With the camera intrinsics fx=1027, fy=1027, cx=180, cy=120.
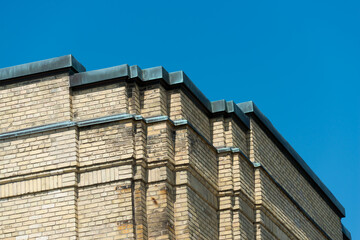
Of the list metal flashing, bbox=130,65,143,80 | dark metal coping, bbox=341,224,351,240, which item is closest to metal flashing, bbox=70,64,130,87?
metal flashing, bbox=130,65,143,80

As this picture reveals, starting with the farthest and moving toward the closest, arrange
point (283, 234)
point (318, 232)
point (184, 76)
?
point (318, 232)
point (283, 234)
point (184, 76)

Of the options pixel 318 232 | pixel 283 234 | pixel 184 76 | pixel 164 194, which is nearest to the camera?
pixel 164 194

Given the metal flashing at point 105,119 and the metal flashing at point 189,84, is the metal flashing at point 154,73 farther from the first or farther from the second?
the metal flashing at point 105,119

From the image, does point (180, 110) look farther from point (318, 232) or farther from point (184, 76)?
point (318, 232)

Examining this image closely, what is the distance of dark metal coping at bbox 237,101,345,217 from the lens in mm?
27234

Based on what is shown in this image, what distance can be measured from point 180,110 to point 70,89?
2683 mm

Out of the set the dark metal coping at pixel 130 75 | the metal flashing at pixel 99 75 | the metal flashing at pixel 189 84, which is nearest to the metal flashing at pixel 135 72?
the dark metal coping at pixel 130 75

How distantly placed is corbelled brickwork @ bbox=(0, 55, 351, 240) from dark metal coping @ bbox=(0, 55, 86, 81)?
29mm

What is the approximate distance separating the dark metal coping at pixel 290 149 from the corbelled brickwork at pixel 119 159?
2.81 feet

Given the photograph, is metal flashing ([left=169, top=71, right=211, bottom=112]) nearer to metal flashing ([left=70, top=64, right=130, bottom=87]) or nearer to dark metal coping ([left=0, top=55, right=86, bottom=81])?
metal flashing ([left=70, top=64, right=130, bottom=87])

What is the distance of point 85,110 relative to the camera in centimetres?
2433

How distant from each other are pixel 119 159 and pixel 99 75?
7.51 feet

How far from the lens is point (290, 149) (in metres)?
29.6

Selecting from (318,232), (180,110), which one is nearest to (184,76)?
(180,110)
